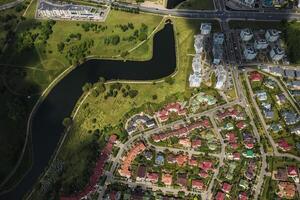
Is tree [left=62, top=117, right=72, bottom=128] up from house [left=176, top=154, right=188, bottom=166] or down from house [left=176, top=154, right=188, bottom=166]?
up

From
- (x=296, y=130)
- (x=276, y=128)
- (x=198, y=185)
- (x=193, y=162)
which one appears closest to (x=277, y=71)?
(x=276, y=128)

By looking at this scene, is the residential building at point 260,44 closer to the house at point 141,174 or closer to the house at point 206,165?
the house at point 206,165

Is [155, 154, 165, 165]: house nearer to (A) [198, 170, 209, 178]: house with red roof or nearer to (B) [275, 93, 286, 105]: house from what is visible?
(A) [198, 170, 209, 178]: house with red roof

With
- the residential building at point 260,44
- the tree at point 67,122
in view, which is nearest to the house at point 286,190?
the residential building at point 260,44

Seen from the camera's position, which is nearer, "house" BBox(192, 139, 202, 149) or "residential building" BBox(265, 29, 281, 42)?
"house" BBox(192, 139, 202, 149)

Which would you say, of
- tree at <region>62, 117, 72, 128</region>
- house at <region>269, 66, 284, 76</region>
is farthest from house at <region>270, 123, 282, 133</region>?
tree at <region>62, 117, 72, 128</region>

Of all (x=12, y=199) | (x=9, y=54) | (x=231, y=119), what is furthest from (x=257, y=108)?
(x=9, y=54)
